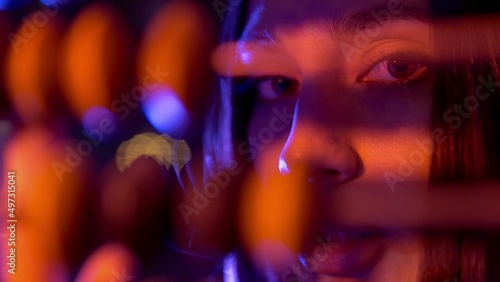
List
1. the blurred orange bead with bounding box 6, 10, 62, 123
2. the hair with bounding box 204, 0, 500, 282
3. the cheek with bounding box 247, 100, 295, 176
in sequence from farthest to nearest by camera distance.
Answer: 1. the blurred orange bead with bounding box 6, 10, 62, 123
2. the cheek with bounding box 247, 100, 295, 176
3. the hair with bounding box 204, 0, 500, 282

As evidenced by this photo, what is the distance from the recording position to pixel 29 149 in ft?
2.60

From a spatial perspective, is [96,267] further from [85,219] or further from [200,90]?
[200,90]

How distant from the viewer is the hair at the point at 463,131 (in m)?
0.53

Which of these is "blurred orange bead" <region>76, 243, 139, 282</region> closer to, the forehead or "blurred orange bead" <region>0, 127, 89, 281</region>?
"blurred orange bead" <region>0, 127, 89, 281</region>

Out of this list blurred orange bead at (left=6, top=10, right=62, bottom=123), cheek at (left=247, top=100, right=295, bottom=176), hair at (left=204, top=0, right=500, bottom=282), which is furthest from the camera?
blurred orange bead at (left=6, top=10, right=62, bottom=123)

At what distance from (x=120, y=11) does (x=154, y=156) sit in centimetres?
25

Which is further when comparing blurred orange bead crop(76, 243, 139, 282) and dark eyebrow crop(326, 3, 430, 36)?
blurred orange bead crop(76, 243, 139, 282)

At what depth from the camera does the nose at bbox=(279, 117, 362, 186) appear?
569 mm

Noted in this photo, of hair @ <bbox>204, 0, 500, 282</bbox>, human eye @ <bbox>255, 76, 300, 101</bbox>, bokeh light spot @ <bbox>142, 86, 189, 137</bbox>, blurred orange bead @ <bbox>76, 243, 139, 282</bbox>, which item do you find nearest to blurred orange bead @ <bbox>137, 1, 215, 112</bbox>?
bokeh light spot @ <bbox>142, 86, 189, 137</bbox>

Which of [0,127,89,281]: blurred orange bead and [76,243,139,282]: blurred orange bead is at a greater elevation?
[0,127,89,281]: blurred orange bead

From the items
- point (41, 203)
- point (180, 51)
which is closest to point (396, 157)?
point (180, 51)

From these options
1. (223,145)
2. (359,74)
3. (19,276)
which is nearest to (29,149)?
(19,276)

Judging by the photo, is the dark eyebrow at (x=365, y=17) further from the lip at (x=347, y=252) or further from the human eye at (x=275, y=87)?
the lip at (x=347, y=252)

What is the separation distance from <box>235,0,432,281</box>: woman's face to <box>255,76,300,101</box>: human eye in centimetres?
5
